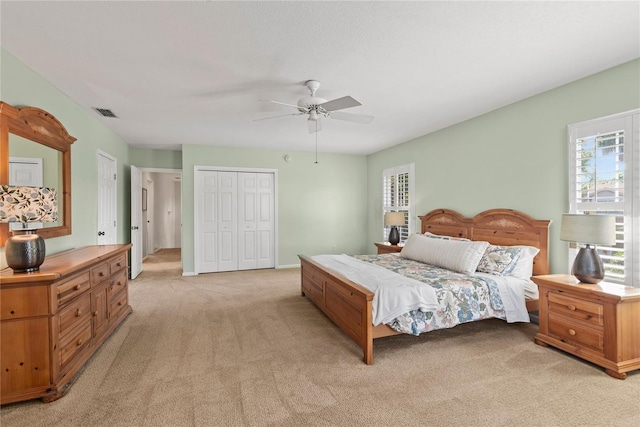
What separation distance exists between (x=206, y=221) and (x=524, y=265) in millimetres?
5200

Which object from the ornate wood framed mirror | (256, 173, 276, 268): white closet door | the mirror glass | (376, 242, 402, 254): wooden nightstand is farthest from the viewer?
(256, 173, 276, 268): white closet door

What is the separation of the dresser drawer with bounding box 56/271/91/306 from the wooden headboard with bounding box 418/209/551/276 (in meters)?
4.34

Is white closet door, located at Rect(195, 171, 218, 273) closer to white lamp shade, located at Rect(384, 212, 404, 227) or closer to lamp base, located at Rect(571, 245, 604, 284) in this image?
white lamp shade, located at Rect(384, 212, 404, 227)

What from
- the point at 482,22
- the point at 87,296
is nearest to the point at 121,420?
the point at 87,296

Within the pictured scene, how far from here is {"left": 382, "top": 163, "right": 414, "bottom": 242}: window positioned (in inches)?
218

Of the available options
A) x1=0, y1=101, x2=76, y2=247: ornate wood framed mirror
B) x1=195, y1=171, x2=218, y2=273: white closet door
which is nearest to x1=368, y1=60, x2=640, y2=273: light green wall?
x1=195, y1=171, x2=218, y2=273: white closet door

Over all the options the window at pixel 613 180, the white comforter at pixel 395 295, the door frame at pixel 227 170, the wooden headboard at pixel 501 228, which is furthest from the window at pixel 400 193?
the white comforter at pixel 395 295

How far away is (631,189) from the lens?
2.60 metres

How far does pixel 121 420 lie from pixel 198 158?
4764 millimetres

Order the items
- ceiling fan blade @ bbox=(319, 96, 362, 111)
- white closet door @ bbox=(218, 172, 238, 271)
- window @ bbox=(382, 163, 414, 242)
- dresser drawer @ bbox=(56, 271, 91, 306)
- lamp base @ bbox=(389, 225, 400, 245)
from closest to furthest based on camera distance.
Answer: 1. dresser drawer @ bbox=(56, 271, 91, 306)
2. ceiling fan blade @ bbox=(319, 96, 362, 111)
3. lamp base @ bbox=(389, 225, 400, 245)
4. window @ bbox=(382, 163, 414, 242)
5. white closet door @ bbox=(218, 172, 238, 271)

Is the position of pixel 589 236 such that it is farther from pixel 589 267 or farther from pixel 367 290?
pixel 367 290

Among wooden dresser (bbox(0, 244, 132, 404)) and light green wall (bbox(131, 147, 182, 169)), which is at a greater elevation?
light green wall (bbox(131, 147, 182, 169))

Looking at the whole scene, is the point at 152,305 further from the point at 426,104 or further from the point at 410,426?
the point at 426,104

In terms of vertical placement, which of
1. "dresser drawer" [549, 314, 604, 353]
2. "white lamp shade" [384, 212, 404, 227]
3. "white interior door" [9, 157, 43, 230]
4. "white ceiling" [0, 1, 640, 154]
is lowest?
"dresser drawer" [549, 314, 604, 353]
